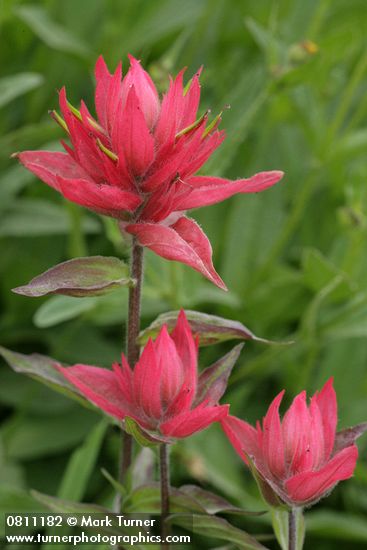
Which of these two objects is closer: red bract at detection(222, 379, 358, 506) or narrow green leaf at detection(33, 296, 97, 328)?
red bract at detection(222, 379, 358, 506)

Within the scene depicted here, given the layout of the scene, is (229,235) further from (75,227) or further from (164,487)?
(164,487)

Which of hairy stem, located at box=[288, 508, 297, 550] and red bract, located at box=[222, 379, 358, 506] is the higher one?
red bract, located at box=[222, 379, 358, 506]

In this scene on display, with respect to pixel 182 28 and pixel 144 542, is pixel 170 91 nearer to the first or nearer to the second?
pixel 144 542

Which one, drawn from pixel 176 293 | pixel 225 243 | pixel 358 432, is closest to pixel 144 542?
pixel 358 432

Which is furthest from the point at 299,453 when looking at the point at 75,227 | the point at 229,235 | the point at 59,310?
the point at 229,235

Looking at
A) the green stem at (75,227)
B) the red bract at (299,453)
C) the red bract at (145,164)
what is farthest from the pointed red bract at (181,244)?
the green stem at (75,227)

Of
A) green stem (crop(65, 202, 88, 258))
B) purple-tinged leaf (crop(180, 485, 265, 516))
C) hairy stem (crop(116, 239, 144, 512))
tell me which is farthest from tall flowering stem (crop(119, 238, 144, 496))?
green stem (crop(65, 202, 88, 258))

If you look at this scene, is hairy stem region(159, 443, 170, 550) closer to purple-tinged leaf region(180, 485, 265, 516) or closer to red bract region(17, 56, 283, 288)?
purple-tinged leaf region(180, 485, 265, 516)
